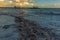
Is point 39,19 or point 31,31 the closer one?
point 31,31

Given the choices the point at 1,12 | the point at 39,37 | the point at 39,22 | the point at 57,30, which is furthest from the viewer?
the point at 1,12

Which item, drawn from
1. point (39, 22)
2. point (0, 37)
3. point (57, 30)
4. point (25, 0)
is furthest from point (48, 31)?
point (25, 0)

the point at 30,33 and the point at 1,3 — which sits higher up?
the point at 1,3

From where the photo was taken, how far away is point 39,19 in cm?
260

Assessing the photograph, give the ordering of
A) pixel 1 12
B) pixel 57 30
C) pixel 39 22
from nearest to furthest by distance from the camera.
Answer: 1. pixel 57 30
2. pixel 39 22
3. pixel 1 12

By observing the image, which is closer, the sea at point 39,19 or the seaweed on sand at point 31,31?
the seaweed on sand at point 31,31

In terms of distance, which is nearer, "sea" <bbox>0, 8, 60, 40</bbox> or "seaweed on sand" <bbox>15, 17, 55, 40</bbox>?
"seaweed on sand" <bbox>15, 17, 55, 40</bbox>

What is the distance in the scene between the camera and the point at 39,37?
211 centimetres

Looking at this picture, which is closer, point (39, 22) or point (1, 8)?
point (39, 22)

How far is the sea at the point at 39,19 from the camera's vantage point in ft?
7.33

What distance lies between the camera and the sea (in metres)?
2.23

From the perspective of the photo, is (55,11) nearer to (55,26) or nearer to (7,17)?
(55,26)

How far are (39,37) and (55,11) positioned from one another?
794 mm

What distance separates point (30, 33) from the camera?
7.23 ft
